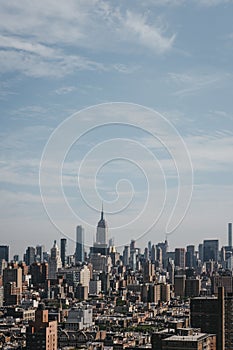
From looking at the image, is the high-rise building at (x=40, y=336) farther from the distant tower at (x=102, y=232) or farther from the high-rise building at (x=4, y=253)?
the high-rise building at (x=4, y=253)

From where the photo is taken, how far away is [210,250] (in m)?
25.0

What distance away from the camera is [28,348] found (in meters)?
7.95

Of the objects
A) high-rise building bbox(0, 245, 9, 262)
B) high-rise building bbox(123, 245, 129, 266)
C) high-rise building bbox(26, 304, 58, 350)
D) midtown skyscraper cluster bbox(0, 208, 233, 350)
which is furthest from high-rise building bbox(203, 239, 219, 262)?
high-rise building bbox(26, 304, 58, 350)

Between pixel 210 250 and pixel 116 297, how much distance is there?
8380 mm

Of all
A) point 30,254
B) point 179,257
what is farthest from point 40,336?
point 179,257

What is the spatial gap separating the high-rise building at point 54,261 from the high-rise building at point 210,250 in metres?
5.27

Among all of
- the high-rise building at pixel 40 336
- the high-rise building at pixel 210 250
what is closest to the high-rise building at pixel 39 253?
the high-rise building at pixel 210 250

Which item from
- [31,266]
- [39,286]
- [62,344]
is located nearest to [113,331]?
[62,344]

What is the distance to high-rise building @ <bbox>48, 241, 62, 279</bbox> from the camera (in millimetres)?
20733

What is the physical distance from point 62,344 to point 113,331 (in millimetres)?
2024

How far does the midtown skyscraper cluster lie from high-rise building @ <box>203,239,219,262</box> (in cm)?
3

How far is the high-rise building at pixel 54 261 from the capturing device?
20.7m

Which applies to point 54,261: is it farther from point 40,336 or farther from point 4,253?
point 40,336

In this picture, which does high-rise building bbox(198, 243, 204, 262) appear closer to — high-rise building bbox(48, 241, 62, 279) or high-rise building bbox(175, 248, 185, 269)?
high-rise building bbox(175, 248, 185, 269)
